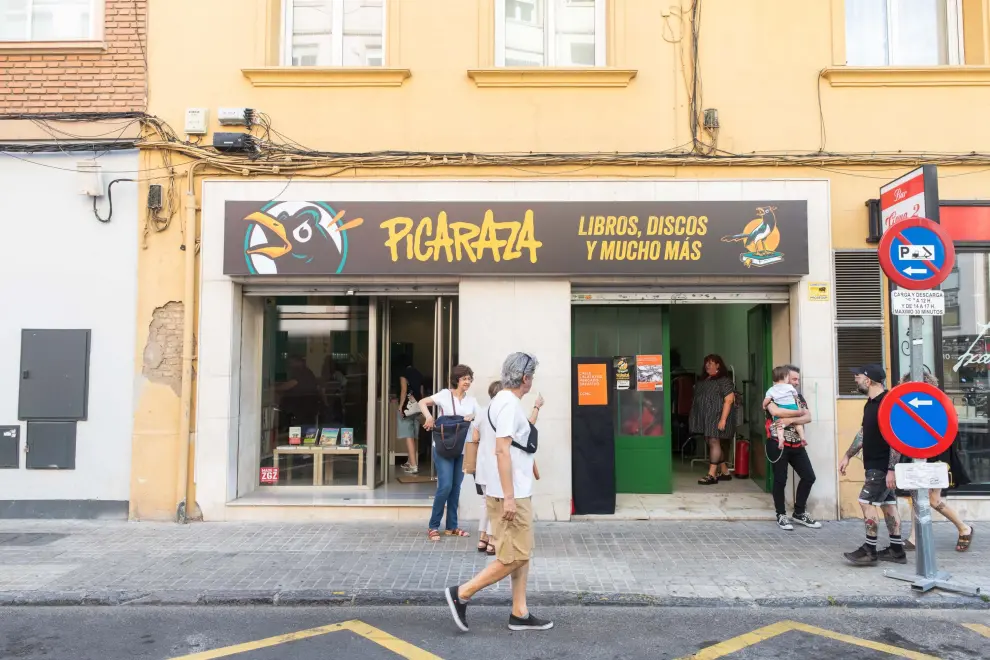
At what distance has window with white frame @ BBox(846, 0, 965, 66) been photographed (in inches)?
330

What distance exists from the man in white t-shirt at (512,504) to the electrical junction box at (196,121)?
5480mm

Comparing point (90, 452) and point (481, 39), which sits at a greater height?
point (481, 39)

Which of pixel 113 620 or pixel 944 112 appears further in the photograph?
pixel 944 112

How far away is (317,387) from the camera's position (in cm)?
880

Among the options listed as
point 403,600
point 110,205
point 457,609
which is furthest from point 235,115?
point 457,609

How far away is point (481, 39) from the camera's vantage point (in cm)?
812

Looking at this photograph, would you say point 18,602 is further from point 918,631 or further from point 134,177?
point 918,631

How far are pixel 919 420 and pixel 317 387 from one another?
6689mm

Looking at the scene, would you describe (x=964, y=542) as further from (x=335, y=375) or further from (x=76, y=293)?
(x=76, y=293)

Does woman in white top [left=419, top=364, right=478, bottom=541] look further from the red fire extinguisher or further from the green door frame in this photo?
the red fire extinguisher

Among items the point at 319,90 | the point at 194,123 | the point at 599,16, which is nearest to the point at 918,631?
the point at 599,16

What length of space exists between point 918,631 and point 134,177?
8998 mm

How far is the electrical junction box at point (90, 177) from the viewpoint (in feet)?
26.1

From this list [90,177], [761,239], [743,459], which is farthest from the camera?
[743,459]
